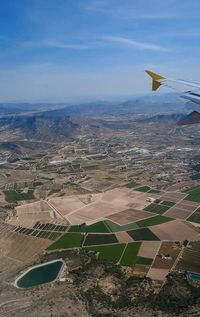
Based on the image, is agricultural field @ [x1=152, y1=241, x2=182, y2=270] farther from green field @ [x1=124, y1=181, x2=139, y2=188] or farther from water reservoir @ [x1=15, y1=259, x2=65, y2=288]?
green field @ [x1=124, y1=181, x2=139, y2=188]

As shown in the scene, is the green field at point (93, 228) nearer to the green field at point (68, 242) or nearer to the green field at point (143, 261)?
the green field at point (68, 242)

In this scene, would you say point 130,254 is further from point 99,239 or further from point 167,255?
point 99,239

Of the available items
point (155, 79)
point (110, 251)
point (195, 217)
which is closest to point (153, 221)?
point (195, 217)

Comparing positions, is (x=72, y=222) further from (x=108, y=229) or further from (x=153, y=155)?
(x=153, y=155)

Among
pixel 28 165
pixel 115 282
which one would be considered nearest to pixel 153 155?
pixel 28 165

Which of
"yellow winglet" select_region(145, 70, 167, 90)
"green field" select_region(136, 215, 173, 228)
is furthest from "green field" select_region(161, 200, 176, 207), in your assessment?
"yellow winglet" select_region(145, 70, 167, 90)

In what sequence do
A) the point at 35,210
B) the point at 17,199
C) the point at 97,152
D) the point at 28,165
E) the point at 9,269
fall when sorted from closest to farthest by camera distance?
the point at 9,269
the point at 35,210
the point at 17,199
the point at 28,165
the point at 97,152

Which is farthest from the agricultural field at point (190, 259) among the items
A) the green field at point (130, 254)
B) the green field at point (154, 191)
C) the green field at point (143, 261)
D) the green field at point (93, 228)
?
the green field at point (154, 191)
